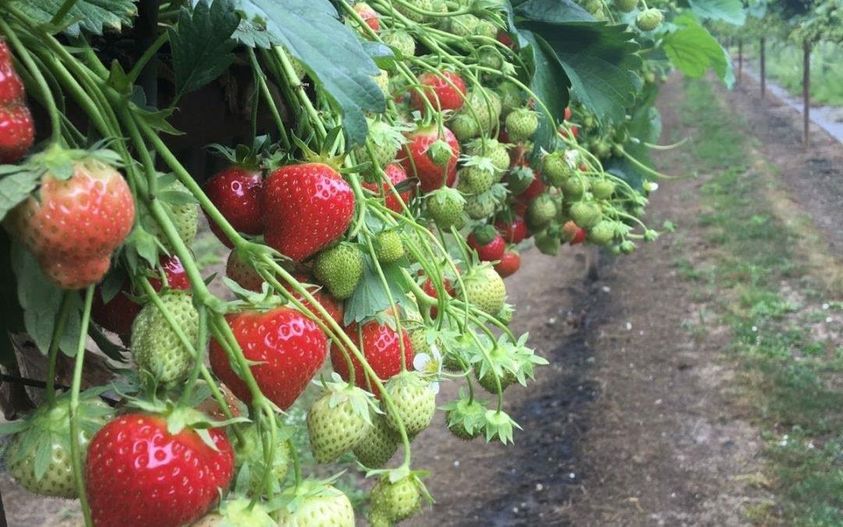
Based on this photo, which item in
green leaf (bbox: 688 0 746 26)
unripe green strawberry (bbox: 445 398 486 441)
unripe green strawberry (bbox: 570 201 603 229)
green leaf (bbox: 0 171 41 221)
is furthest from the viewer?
green leaf (bbox: 688 0 746 26)

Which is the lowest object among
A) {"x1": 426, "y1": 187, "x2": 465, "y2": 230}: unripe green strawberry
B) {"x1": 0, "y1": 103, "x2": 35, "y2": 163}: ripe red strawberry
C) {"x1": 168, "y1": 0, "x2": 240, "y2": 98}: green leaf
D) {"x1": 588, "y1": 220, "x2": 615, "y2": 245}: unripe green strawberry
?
{"x1": 588, "y1": 220, "x2": 615, "y2": 245}: unripe green strawberry

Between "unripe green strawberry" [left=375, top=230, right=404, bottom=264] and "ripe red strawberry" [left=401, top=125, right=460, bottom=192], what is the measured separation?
321 millimetres

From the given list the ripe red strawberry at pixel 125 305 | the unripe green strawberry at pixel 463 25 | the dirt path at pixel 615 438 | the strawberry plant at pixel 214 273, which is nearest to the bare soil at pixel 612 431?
the dirt path at pixel 615 438

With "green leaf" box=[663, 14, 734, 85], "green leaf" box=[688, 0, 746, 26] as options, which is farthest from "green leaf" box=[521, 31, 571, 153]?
"green leaf" box=[688, 0, 746, 26]

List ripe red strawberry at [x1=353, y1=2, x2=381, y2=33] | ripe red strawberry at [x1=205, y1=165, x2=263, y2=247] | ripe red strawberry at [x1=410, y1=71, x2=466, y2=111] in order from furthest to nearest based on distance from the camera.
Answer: ripe red strawberry at [x1=410, y1=71, x2=466, y2=111] → ripe red strawberry at [x1=353, y1=2, x2=381, y2=33] → ripe red strawberry at [x1=205, y1=165, x2=263, y2=247]

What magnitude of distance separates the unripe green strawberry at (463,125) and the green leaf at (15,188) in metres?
0.82

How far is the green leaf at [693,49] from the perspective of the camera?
6.81 ft

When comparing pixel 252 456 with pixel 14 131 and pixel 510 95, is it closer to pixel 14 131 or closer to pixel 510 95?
pixel 14 131

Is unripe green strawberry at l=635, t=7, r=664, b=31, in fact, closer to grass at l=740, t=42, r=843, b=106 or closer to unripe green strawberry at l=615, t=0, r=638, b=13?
unripe green strawberry at l=615, t=0, r=638, b=13

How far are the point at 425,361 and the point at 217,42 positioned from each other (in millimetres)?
289

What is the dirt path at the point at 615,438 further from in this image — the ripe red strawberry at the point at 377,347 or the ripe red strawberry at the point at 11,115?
the ripe red strawberry at the point at 11,115

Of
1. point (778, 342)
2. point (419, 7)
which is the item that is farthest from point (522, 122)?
point (778, 342)

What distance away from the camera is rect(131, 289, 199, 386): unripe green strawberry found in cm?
44

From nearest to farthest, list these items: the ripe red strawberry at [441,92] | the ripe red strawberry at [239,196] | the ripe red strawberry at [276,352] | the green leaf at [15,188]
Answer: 1. the green leaf at [15,188]
2. the ripe red strawberry at [276,352]
3. the ripe red strawberry at [239,196]
4. the ripe red strawberry at [441,92]
